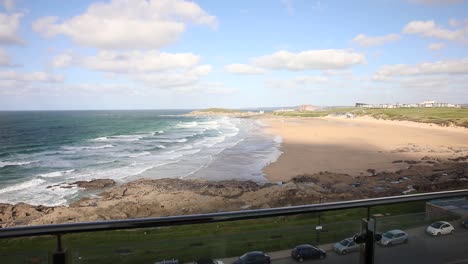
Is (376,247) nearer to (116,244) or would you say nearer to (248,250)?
(248,250)

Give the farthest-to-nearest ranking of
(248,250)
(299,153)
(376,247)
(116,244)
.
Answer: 1. (299,153)
2. (376,247)
3. (248,250)
4. (116,244)

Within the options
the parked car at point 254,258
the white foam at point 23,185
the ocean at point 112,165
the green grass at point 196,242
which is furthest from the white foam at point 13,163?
the parked car at point 254,258

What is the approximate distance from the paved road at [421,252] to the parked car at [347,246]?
0.08 feet

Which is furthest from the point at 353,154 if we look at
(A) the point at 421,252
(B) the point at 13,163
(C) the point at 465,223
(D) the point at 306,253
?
(D) the point at 306,253

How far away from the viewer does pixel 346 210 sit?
2133 millimetres

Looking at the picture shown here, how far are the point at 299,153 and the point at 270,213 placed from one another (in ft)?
104

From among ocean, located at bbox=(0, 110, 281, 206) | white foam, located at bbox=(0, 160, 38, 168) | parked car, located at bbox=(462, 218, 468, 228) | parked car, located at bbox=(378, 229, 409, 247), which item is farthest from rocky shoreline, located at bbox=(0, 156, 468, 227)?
parked car, located at bbox=(378, 229, 409, 247)

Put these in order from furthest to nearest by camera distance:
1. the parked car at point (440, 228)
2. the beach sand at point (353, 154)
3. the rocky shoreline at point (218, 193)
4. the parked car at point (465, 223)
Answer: the beach sand at point (353, 154), the rocky shoreline at point (218, 193), the parked car at point (465, 223), the parked car at point (440, 228)

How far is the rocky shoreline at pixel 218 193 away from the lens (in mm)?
15969

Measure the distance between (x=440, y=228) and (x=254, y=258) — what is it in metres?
1.43

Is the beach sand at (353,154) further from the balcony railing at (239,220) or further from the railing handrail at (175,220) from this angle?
the railing handrail at (175,220)

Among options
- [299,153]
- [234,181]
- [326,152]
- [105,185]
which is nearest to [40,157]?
[105,185]

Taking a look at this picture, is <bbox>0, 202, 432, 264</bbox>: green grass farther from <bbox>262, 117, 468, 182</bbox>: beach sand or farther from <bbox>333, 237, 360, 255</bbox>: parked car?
<bbox>262, 117, 468, 182</bbox>: beach sand

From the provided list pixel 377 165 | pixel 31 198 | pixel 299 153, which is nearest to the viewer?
pixel 31 198
